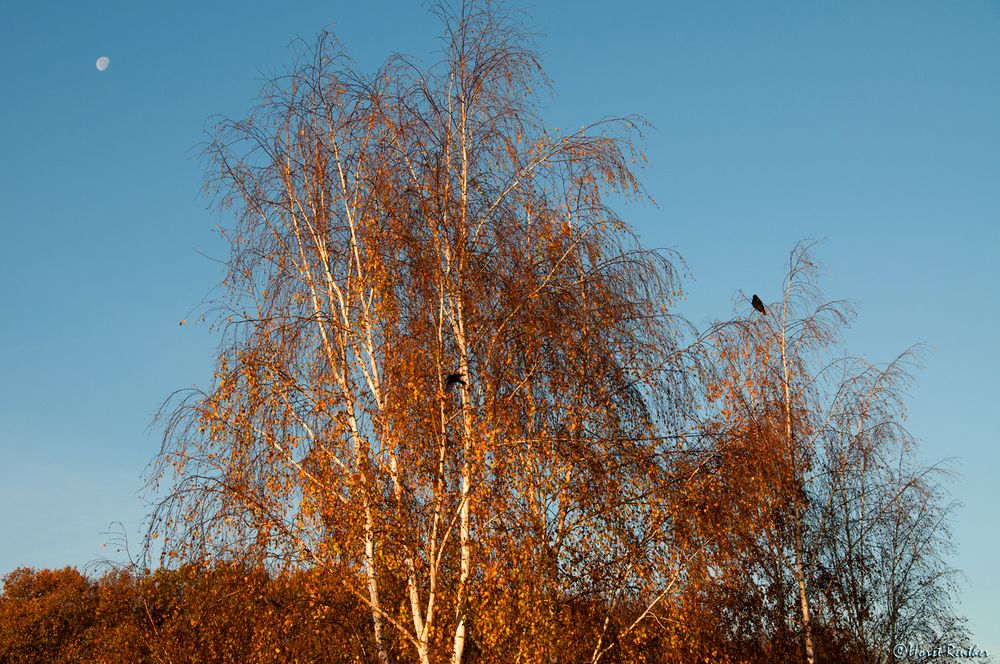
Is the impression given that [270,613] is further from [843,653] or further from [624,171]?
[843,653]

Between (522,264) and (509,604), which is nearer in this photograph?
(509,604)

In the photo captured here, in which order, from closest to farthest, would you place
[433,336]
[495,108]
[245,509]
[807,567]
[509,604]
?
[509,604], [245,509], [433,336], [495,108], [807,567]

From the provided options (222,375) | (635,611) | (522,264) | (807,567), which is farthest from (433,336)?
(807,567)

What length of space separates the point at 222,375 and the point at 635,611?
19.6 ft

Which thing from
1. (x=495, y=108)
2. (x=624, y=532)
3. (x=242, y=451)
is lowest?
(x=624, y=532)

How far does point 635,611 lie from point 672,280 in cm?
448

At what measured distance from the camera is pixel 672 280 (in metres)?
13.2

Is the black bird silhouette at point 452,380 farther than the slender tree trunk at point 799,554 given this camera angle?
No

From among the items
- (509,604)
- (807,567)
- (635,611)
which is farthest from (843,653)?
(509,604)

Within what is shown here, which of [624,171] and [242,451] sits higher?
[624,171]

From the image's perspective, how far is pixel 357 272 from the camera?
1384 cm

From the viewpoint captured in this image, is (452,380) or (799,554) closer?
(452,380)

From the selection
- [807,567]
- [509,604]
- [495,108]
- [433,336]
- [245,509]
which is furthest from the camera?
[807,567]

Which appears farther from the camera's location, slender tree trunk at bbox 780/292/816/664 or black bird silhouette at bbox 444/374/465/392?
slender tree trunk at bbox 780/292/816/664
